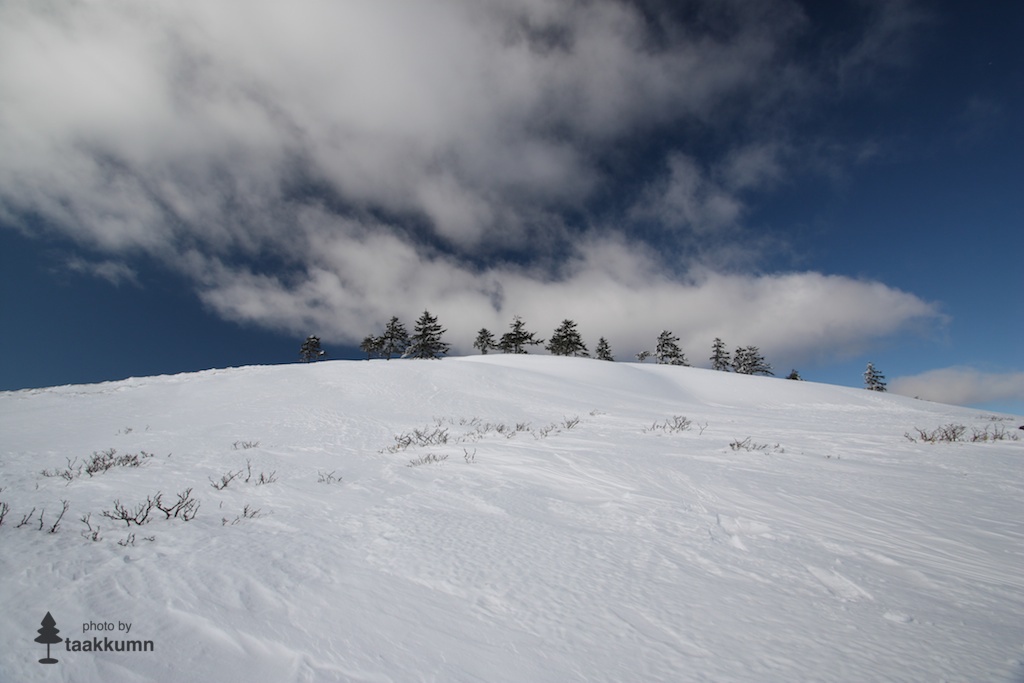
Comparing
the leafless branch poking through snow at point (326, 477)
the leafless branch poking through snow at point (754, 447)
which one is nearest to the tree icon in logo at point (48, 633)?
the leafless branch poking through snow at point (326, 477)

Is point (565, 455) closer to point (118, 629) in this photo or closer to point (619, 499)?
point (619, 499)

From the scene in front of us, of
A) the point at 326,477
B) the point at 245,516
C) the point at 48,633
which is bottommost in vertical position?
the point at 326,477

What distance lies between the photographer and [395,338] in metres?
60.7

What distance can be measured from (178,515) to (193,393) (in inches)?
633

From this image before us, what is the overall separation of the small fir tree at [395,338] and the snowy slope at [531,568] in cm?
5512

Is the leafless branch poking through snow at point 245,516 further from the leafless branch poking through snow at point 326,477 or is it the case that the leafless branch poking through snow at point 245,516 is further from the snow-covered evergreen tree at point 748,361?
the snow-covered evergreen tree at point 748,361

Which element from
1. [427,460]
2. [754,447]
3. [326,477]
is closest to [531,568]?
[326,477]

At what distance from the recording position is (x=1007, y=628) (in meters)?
2.00

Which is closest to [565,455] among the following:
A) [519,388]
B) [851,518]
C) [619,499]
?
[619,499]

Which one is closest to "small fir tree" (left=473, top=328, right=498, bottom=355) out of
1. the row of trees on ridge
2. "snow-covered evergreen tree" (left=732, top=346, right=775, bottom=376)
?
the row of trees on ridge

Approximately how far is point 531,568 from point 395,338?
201ft

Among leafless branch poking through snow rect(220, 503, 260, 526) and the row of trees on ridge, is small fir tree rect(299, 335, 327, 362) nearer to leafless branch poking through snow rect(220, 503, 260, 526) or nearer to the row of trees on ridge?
the row of trees on ridge

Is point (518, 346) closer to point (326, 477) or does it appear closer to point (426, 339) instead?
point (426, 339)

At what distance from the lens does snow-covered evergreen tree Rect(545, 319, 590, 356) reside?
63.5 meters
